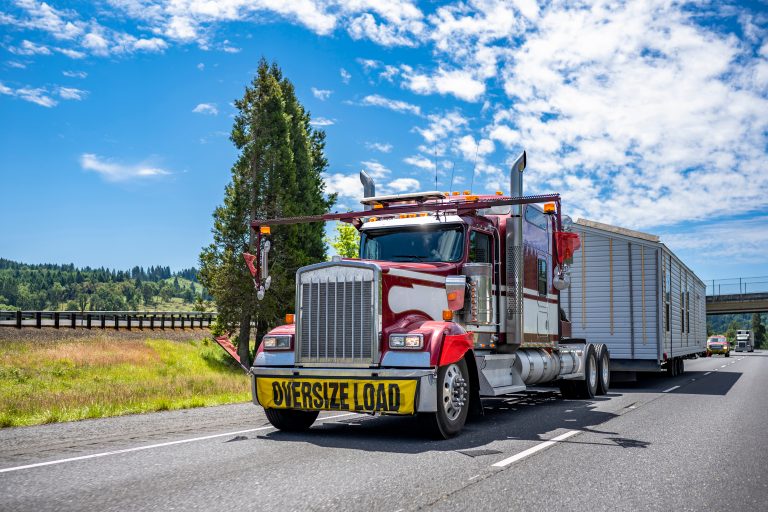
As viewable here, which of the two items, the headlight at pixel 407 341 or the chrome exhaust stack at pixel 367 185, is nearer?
the headlight at pixel 407 341

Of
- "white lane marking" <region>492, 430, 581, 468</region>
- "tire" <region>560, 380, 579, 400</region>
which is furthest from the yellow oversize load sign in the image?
"tire" <region>560, 380, 579, 400</region>

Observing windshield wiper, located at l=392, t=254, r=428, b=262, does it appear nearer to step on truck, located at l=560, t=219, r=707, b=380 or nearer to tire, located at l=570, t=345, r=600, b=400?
tire, located at l=570, t=345, r=600, b=400

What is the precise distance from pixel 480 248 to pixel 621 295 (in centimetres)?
896

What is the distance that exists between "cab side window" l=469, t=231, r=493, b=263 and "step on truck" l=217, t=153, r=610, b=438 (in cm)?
2

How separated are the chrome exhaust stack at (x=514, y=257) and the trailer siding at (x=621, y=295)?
7201 mm

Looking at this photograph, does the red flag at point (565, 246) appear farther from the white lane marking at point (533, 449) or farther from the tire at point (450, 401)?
the white lane marking at point (533, 449)

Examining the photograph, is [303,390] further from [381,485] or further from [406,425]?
[381,485]

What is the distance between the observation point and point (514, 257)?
10930mm

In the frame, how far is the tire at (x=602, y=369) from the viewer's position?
1557cm

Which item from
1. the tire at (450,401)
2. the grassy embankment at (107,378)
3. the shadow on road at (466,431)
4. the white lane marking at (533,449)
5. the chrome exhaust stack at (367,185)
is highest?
the chrome exhaust stack at (367,185)

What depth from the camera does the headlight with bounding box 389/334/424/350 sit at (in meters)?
8.09

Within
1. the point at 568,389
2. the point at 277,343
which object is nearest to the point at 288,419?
the point at 277,343

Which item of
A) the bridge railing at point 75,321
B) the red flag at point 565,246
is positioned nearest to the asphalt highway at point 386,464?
the red flag at point 565,246

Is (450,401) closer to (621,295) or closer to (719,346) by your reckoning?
(621,295)
